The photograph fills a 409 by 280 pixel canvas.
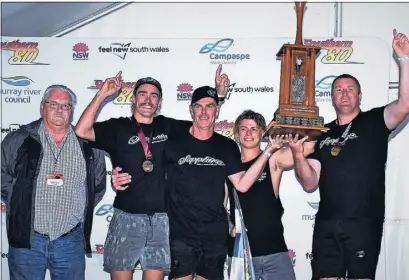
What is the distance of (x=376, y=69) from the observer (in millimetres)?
4457

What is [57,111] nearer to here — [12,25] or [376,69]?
[12,25]

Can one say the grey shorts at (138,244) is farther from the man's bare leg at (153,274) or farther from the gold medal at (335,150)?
the gold medal at (335,150)

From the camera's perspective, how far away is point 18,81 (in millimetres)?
4660

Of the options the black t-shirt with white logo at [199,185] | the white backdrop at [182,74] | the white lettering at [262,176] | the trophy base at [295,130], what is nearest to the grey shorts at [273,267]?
the black t-shirt with white logo at [199,185]

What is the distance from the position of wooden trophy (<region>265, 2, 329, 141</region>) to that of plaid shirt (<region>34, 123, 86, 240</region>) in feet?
4.75

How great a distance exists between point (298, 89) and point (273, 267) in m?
1.28

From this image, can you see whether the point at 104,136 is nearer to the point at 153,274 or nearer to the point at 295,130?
the point at 153,274

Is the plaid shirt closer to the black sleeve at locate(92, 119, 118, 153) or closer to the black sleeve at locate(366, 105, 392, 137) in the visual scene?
the black sleeve at locate(92, 119, 118, 153)

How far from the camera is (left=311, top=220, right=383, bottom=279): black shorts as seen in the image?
3.32 m

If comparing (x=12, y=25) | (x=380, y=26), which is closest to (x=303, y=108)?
(x=380, y=26)

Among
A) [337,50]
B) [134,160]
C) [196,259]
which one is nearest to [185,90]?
[134,160]

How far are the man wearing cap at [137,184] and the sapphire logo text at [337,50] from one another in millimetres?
1698

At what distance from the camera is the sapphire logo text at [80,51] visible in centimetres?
463

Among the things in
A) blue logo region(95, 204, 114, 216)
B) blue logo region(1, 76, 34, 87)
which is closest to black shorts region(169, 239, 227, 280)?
blue logo region(95, 204, 114, 216)
